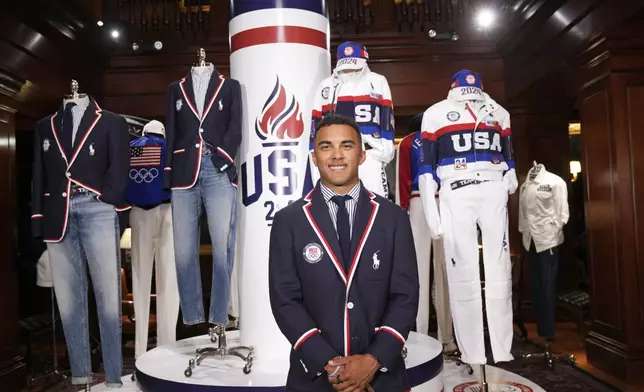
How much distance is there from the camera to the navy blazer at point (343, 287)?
1844mm

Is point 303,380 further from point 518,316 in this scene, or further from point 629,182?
point 518,316

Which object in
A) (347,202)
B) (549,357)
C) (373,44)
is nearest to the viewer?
(347,202)

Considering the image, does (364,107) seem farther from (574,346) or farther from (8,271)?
(574,346)

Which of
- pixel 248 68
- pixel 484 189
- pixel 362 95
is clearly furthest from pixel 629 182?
pixel 248 68

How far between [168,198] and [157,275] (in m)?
0.62

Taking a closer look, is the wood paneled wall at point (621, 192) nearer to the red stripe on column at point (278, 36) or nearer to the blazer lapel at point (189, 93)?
the red stripe on column at point (278, 36)

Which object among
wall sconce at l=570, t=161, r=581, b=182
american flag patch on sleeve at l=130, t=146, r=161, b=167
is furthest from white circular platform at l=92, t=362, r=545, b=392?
wall sconce at l=570, t=161, r=581, b=182

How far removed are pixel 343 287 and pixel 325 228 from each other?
0.62ft

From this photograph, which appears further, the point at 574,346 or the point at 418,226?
the point at 574,346

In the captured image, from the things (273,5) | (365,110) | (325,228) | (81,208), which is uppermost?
(273,5)

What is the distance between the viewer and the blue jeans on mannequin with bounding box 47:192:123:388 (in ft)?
11.6

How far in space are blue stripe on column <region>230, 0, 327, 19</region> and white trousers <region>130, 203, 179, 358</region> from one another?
1.76 m

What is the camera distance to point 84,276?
3.65 m

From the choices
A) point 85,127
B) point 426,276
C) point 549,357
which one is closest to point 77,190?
point 85,127
